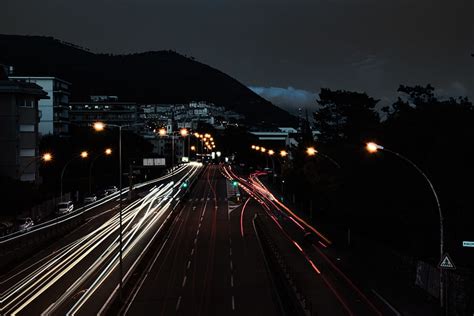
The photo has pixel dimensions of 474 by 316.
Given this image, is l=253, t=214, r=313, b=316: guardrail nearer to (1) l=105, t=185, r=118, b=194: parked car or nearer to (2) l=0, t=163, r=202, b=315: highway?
(2) l=0, t=163, r=202, b=315: highway

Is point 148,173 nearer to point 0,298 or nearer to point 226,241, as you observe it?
point 226,241

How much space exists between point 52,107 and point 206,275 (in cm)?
9328

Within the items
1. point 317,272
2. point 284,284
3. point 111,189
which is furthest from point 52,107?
point 284,284

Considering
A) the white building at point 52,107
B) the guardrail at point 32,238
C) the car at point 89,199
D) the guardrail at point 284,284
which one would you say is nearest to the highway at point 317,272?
the guardrail at point 284,284

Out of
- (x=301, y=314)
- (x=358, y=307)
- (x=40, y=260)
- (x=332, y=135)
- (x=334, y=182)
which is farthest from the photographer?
(x=332, y=135)

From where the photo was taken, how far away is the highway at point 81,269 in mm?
29559

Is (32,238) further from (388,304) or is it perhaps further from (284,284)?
(388,304)

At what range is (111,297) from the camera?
100 feet

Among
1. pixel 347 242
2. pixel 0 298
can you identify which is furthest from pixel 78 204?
Answer: pixel 0 298

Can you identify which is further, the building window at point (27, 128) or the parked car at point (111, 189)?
the parked car at point (111, 189)

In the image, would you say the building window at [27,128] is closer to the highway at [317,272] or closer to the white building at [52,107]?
the highway at [317,272]

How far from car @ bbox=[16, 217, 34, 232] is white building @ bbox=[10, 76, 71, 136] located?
69082mm

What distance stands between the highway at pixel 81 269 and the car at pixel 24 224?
3.16 meters

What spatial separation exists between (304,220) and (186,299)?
3660 cm
